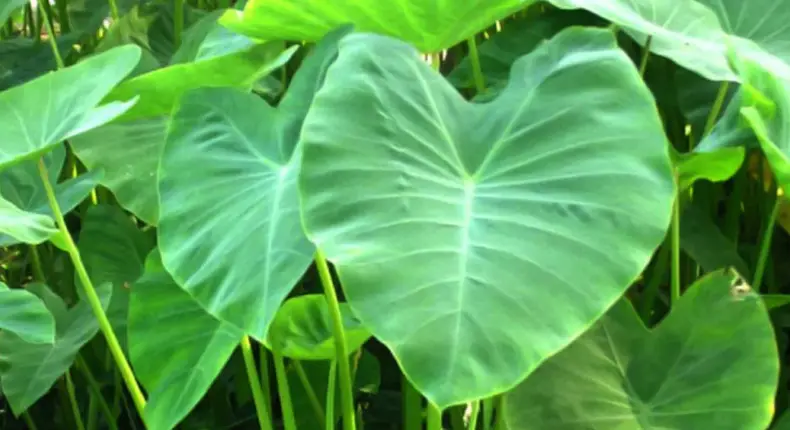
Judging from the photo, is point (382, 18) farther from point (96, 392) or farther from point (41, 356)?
point (96, 392)

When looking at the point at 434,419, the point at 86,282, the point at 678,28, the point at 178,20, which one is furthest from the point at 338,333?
the point at 178,20

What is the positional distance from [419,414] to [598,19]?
41 cm

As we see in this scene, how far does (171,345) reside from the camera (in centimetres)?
67

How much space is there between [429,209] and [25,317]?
0.35m

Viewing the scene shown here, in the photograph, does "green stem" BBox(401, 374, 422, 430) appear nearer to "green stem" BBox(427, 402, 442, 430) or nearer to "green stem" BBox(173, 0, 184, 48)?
"green stem" BBox(427, 402, 442, 430)

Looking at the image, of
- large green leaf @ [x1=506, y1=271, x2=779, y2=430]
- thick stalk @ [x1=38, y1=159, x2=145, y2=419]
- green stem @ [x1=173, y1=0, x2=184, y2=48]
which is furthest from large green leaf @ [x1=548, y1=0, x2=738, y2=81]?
green stem @ [x1=173, y1=0, x2=184, y2=48]

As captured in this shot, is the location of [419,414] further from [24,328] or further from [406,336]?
[406,336]

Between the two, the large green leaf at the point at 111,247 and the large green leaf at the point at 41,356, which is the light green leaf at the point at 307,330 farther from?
the large green leaf at the point at 111,247

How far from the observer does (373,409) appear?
1.09 m

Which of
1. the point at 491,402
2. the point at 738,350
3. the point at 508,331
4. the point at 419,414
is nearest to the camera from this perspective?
the point at 508,331

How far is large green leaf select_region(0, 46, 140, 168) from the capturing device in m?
0.64

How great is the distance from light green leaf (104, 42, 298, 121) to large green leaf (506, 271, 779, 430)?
0.92ft

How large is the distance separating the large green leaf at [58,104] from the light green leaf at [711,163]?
1.18 feet

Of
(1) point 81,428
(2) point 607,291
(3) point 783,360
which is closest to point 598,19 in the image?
(3) point 783,360
